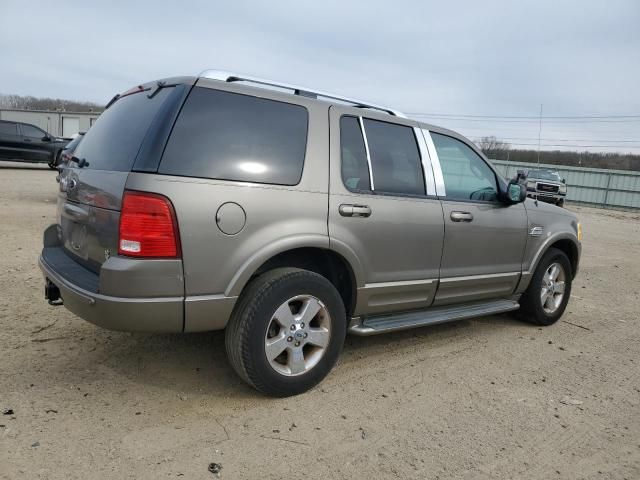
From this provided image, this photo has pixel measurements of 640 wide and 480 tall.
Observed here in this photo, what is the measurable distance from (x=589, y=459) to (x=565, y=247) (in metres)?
3.05

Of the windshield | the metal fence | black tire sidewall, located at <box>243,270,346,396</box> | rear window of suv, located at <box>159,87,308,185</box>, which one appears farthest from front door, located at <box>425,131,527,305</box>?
the metal fence

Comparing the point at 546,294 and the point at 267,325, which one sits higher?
the point at 267,325

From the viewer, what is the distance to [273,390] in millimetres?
3086

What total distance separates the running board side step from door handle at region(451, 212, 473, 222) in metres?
0.74

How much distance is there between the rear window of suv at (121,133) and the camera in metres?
2.90

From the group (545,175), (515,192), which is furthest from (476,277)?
(545,175)

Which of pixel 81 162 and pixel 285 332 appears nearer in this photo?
A: pixel 285 332

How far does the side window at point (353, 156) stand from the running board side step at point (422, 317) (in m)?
0.96

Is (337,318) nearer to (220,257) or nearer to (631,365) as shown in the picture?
(220,257)

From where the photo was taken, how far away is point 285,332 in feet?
10.2

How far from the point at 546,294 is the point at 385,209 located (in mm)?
2466

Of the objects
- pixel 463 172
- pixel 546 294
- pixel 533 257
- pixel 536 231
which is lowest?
pixel 546 294

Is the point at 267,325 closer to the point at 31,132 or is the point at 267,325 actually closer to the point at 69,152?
the point at 69,152

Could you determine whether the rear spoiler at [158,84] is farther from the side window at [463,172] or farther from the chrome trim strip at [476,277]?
the chrome trim strip at [476,277]
